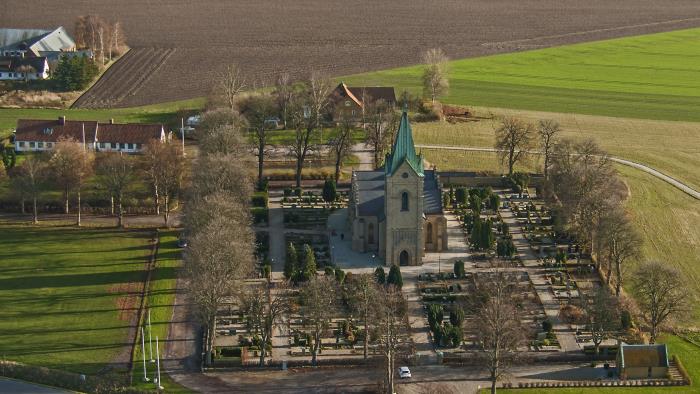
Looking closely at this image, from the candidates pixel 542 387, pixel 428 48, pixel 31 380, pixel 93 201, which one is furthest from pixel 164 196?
pixel 428 48

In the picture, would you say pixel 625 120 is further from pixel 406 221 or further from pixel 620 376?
pixel 620 376

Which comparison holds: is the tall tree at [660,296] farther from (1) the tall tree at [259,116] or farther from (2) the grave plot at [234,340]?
(1) the tall tree at [259,116]

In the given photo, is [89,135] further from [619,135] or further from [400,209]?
[619,135]

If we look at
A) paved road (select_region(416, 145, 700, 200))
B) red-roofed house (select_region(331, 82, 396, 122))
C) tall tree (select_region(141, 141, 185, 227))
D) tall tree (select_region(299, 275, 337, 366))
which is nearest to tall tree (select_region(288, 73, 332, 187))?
red-roofed house (select_region(331, 82, 396, 122))

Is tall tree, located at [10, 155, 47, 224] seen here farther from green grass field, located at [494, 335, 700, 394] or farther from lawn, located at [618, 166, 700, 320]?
Result: lawn, located at [618, 166, 700, 320]

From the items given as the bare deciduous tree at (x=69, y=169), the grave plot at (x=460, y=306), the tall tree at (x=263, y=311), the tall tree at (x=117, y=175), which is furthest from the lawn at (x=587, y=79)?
the tall tree at (x=263, y=311)
